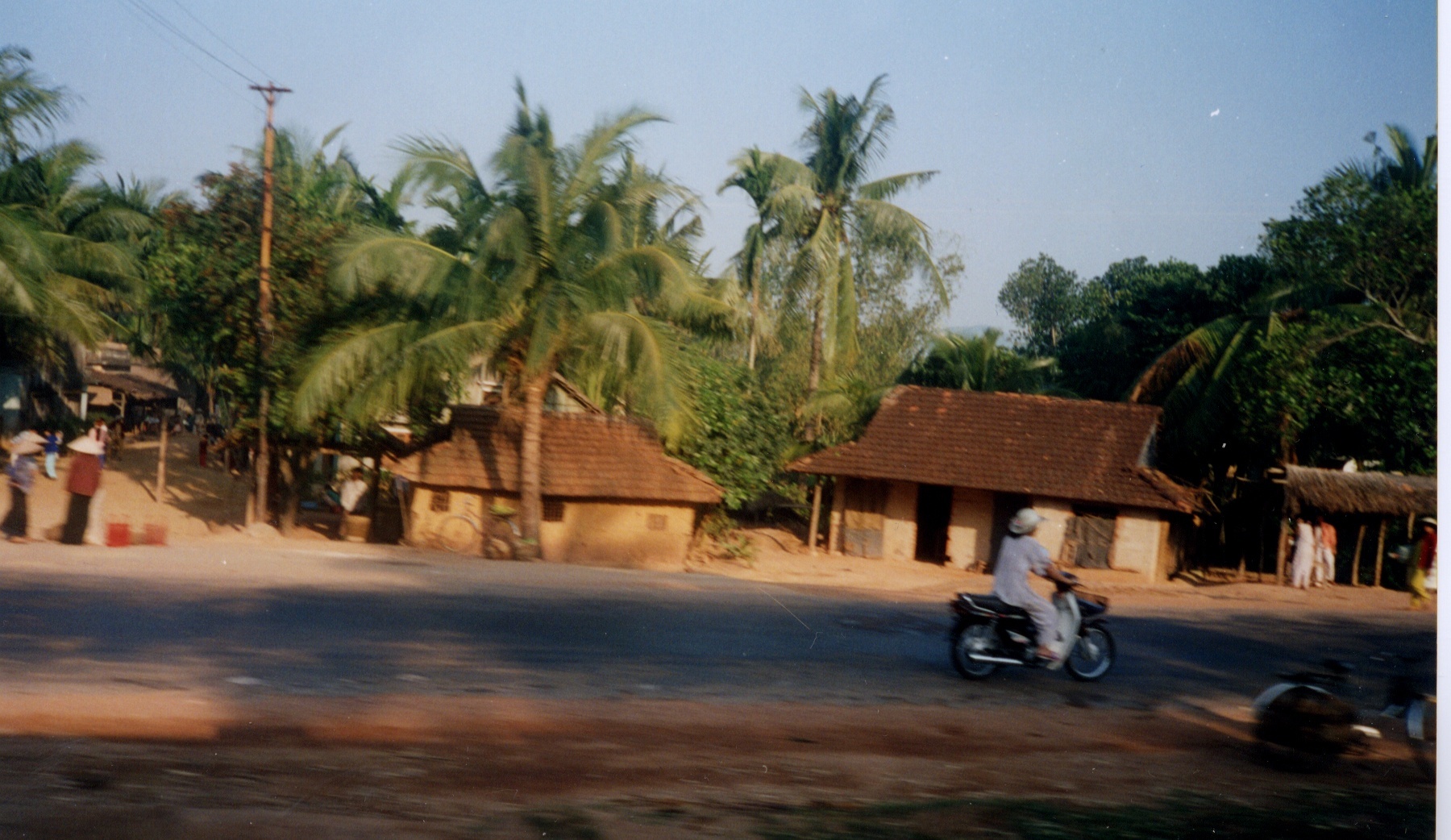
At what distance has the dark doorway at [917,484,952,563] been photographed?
5852 millimetres

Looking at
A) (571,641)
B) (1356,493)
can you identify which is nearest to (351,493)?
(571,641)

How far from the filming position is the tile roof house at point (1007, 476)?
18.5ft

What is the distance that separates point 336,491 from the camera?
7496mm

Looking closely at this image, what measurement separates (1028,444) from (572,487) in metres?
3.03

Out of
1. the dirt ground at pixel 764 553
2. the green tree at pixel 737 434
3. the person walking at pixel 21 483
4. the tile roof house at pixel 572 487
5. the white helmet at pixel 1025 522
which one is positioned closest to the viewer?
the white helmet at pixel 1025 522

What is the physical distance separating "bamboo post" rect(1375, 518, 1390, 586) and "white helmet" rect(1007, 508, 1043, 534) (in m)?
2.15

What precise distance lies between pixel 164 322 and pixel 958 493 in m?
4.77

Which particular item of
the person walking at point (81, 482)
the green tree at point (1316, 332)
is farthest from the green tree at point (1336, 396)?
the person walking at point (81, 482)

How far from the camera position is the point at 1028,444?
18.6ft

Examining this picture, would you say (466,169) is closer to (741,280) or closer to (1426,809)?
(741,280)

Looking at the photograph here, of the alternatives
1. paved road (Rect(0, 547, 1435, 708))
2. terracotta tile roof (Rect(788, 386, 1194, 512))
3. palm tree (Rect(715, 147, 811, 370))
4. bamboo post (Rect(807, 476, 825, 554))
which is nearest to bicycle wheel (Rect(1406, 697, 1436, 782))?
paved road (Rect(0, 547, 1435, 708))

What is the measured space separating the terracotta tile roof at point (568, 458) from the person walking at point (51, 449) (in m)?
2.13

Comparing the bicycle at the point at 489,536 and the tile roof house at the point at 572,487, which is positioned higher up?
the tile roof house at the point at 572,487

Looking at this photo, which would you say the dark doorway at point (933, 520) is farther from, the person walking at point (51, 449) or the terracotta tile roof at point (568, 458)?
the person walking at point (51, 449)
